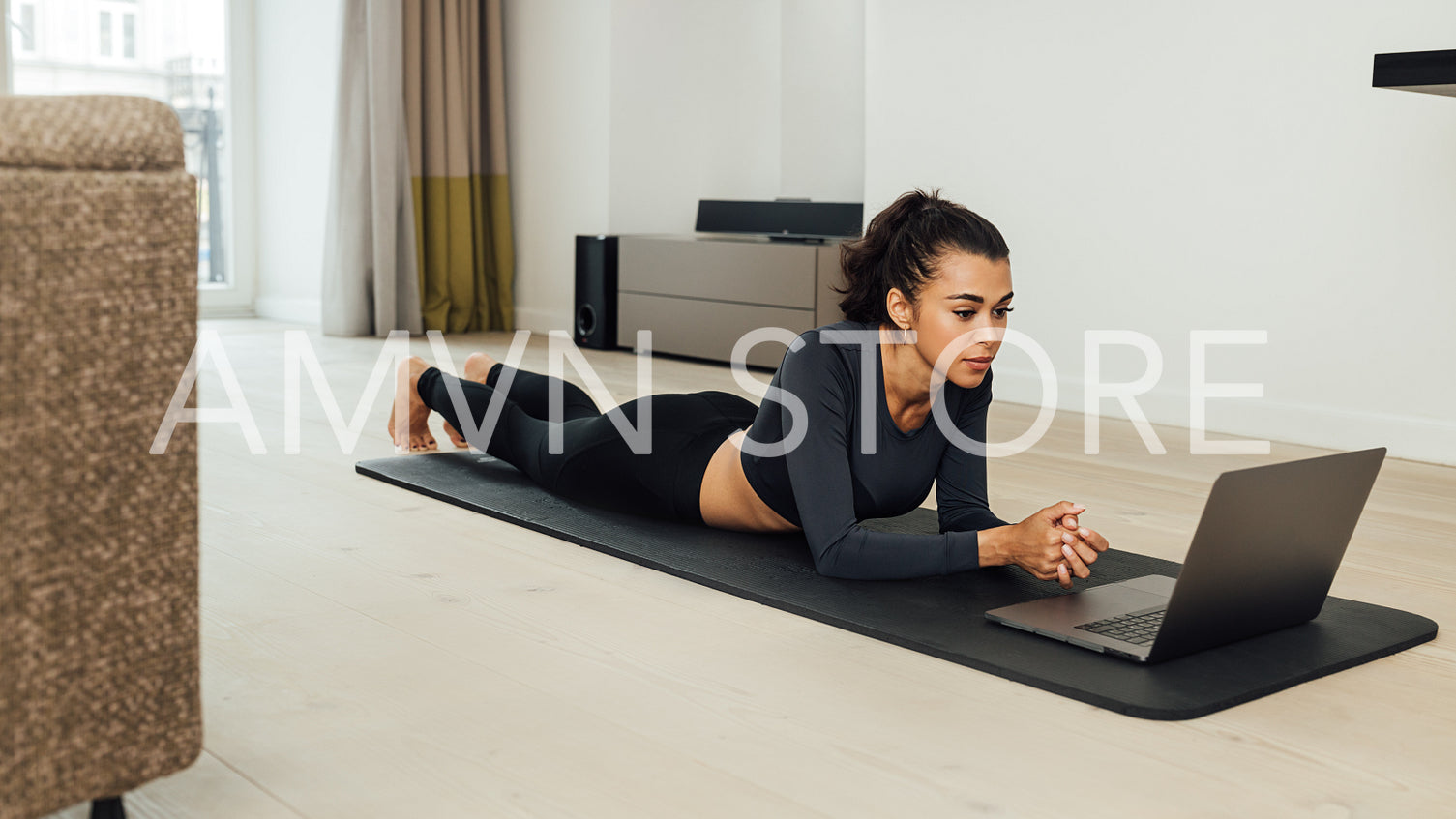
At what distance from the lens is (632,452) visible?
213cm

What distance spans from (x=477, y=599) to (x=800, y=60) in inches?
149

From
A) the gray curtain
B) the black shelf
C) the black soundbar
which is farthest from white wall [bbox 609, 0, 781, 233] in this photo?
the black shelf

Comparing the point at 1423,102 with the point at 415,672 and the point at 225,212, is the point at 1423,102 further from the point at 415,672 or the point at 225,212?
the point at 225,212

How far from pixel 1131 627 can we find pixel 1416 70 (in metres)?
1.32

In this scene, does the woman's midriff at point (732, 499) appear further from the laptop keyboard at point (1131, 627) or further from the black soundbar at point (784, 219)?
the black soundbar at point (784, 219)

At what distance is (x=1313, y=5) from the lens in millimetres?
3104

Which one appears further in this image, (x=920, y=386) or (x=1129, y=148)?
(x=1129, y=148)

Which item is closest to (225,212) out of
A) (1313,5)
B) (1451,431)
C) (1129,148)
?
(1129,148)

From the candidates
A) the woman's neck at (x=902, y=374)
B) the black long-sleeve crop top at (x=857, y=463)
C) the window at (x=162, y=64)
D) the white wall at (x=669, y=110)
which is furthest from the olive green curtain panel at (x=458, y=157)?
the woman's neck at (x=902, y=374)

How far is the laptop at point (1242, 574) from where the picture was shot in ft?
Answer: 4.70

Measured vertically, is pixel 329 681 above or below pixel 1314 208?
below

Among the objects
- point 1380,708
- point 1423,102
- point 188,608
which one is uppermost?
point 1423,102

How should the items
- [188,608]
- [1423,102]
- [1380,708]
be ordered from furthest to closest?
[1423,102] < [1380,708] < [188,608]

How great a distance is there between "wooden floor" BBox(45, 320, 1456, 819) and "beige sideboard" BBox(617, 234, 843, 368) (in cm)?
225
